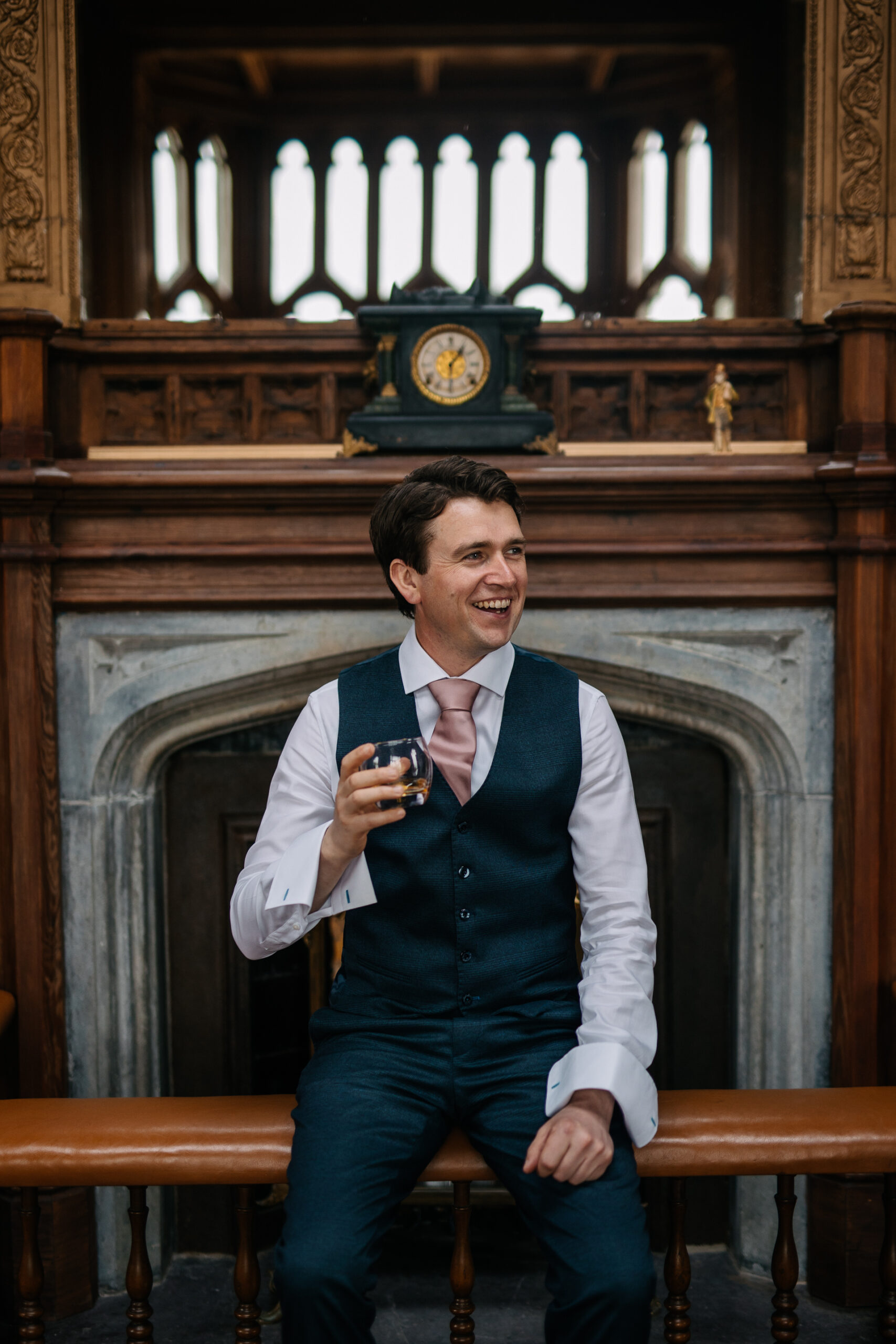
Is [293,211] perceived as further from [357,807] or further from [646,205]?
[357,807]

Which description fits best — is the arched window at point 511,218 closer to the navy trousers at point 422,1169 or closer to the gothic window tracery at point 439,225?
the gothic window tracery at point 439,225

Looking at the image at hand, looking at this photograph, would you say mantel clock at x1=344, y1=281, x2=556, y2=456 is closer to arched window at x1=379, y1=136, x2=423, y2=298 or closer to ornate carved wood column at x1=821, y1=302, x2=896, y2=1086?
ornate carved wood column at x1=821, y1=302, x2=896, y2=1086

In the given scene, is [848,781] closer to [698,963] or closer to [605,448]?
[698,963]

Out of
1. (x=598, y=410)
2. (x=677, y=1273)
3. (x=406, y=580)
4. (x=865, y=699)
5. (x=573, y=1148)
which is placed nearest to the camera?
(x=573, y=1148)

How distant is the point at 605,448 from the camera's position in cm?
284

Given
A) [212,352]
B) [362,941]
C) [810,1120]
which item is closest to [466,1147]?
[362,941]

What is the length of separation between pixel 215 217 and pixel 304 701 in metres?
1.84

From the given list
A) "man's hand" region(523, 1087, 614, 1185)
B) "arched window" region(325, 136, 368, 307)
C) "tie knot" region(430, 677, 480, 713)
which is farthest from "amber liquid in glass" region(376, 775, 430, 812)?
"arched window" region(325, 136, 368, 307)

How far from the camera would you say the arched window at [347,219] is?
3598 millimetres

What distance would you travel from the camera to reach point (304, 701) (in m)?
2.86

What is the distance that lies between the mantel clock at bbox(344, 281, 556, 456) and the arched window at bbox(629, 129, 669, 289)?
0.99m

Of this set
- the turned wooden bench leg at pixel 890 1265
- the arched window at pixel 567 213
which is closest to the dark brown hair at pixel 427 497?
the turned wooden bench leg at pixel 890 1265

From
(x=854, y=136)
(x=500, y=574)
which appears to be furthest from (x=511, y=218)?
(x=500, y=574)

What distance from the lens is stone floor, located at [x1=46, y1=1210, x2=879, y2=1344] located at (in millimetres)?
2629
